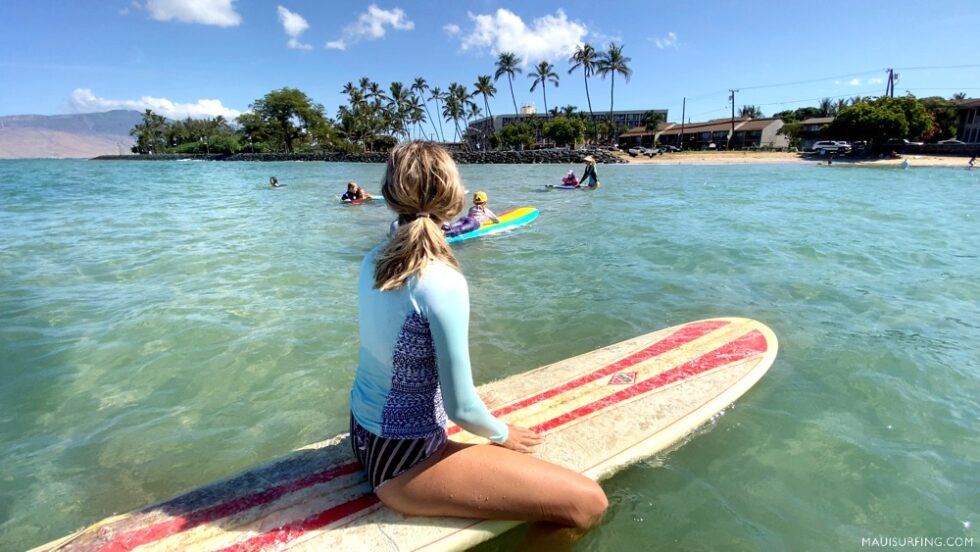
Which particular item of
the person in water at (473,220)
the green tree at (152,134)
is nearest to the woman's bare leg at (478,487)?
the person in water at (473,220)

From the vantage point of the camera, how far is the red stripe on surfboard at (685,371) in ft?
11.1

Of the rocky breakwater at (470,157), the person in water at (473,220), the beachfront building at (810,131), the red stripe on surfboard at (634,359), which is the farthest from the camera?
the beachfront building at (810,131)

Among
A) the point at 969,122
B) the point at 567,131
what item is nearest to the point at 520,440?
the point at 567,131

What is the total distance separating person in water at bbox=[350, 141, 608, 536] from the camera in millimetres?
1872

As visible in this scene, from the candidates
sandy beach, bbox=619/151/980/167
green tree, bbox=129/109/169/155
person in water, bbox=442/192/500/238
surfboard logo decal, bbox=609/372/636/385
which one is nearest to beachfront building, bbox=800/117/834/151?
sandy beach, bbox=619/151/980/167

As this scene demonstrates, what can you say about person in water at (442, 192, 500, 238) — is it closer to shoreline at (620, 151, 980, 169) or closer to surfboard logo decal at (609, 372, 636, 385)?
surfboard logo decal at (609, 372, 636, 385)

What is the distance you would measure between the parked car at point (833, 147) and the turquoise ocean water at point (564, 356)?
5205cm

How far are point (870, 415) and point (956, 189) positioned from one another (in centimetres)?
2835

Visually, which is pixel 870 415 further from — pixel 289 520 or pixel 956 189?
pixel 956 189

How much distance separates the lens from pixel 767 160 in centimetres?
5462

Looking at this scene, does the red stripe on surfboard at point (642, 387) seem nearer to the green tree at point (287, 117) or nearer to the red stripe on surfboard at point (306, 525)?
the red stripe on surfboard at point (306, 525)

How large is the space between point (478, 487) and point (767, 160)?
2464 inches

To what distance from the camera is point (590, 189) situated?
23.1 metres

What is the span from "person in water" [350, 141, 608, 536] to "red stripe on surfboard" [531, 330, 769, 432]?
0.89 m
